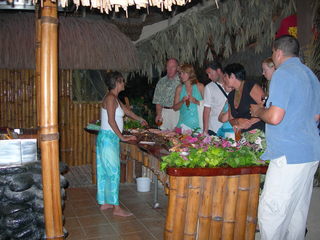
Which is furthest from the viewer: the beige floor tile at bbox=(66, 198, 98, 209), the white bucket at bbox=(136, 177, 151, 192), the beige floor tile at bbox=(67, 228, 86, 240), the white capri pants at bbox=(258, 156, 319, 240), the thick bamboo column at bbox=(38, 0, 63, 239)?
the white bucket at bbox=(136, 177, 151, 192)

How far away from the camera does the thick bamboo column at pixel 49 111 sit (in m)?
2.17

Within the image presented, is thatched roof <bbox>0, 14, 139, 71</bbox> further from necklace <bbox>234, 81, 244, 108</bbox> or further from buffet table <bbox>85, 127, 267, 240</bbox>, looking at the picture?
buffet table <bbox>85, 127, 267, 240</bbox>

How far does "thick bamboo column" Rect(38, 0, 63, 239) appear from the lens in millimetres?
2174

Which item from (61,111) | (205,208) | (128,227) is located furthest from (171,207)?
(61,111)

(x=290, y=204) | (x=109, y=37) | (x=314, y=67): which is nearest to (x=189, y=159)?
(x=290, y=204)

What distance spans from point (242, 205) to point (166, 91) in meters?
3.27

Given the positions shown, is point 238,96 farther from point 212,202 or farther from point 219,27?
point 219,27

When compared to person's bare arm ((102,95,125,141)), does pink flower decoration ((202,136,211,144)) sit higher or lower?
lower

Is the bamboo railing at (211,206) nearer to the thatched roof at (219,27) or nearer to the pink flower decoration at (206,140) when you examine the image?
the pink flower decoration at (206,140)

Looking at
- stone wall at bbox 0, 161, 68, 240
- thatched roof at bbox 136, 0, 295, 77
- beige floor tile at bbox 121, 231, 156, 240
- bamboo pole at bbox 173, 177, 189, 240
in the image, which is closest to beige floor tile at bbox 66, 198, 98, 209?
beige floor tile at bbox 121, 231, 156, 240

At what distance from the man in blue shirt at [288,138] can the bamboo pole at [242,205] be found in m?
0.30

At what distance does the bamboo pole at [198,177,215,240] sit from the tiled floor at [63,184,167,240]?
0.83 meters

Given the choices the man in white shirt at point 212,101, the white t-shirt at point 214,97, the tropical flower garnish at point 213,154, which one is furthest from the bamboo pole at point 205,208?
the white t-shirt at point 214,97

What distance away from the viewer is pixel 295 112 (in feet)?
8.77
